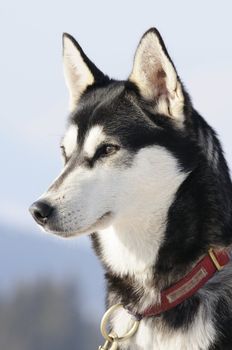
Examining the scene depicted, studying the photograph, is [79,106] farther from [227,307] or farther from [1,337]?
[1,337]

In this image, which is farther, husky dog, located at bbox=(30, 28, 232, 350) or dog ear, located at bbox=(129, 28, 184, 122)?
dog ear, located at bbox=(129, 28, 184, 122)

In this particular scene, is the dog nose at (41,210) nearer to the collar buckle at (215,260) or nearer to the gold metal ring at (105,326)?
the gold metal ring at (105,326)

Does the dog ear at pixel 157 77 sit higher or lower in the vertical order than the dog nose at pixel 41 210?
higher

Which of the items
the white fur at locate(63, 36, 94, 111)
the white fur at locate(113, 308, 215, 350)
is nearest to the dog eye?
the white fur at locate(63, 36, 94, 111)

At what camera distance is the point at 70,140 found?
293 inches

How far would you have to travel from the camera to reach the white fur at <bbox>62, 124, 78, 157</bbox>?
292 inches

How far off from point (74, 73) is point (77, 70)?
0.13 feet

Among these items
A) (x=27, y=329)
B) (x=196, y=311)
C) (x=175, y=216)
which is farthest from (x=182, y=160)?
(x=27, y=329)

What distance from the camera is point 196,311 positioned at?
6938 mm

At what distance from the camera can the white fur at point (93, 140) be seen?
23.7ft

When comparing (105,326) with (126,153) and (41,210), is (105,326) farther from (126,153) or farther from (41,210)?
(126,153)

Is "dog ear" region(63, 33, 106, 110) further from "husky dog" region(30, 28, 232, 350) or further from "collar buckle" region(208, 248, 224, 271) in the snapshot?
"collar buckle" region(208, 248, 224, 271)

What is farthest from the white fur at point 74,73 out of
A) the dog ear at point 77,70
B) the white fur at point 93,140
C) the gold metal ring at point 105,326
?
the gold metal ring at point 105,326

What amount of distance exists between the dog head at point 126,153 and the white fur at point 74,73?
38cm
